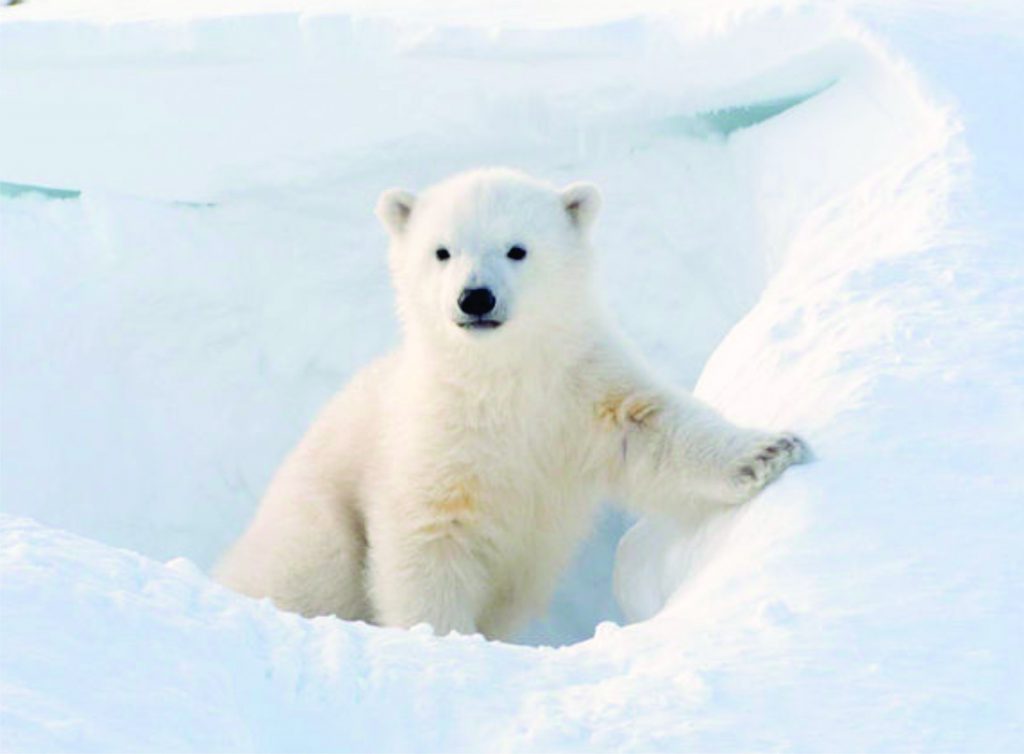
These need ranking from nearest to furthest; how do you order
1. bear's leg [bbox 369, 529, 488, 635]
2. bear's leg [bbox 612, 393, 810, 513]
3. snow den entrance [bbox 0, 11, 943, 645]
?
bear's leg [bbox 612, 393, 810, 513] → bear's leg [bbox 369, 529, 488, 635] → snow den entrance [bbox 0, 11, 943, 645]

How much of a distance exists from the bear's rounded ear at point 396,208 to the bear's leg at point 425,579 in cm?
85

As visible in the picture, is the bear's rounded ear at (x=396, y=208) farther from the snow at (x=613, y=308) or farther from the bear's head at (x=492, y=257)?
the snow at (x=613, y=308)

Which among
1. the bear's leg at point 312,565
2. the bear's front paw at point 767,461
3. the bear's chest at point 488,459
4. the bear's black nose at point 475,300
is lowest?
the bear's leg at point 312,565

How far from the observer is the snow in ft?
7.18

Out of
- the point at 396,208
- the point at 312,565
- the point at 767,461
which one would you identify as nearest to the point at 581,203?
the point at 396,208

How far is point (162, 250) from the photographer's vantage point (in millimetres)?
5398

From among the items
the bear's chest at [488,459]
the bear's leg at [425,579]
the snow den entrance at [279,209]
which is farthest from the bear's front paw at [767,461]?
the snow den entrance at [279,209]

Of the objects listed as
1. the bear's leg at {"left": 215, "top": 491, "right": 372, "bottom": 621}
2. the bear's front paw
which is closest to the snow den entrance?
the bear's leg at {"left": 215, "top": 491, "right": 372, "bottom": 621}

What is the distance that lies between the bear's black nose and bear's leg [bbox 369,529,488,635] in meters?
0.66

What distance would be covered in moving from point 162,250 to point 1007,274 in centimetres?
318

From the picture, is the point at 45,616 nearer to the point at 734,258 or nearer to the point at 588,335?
the point at 588,335

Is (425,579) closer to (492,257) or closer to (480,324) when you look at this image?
(480,324)

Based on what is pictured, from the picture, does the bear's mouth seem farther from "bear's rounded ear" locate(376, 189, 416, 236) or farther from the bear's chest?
"bear's rounded ear" locate(376, 189, 416, 236)

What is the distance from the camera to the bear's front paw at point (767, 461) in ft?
10.4
